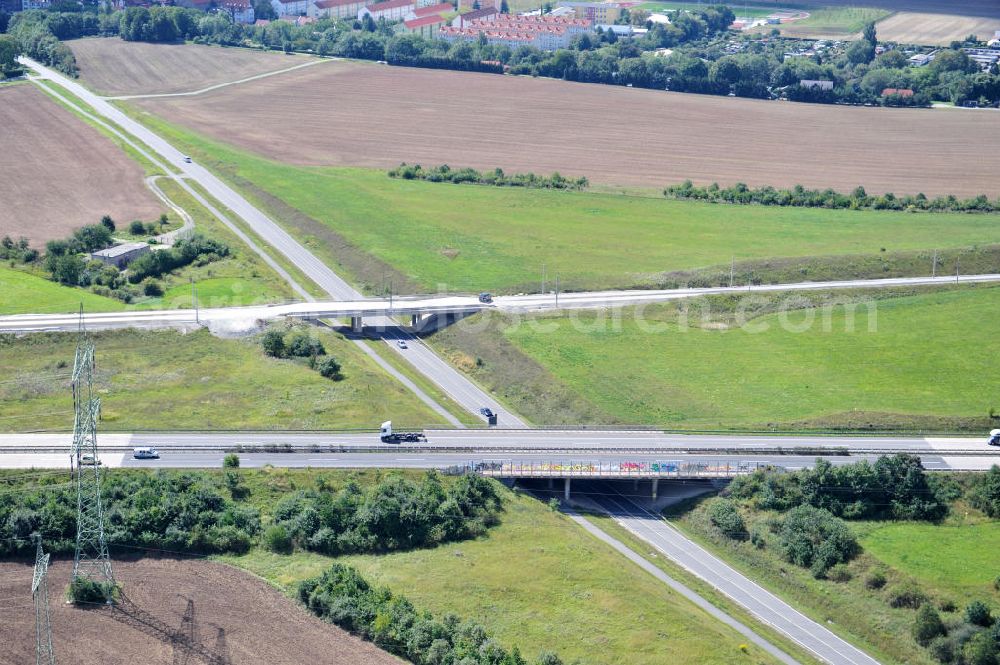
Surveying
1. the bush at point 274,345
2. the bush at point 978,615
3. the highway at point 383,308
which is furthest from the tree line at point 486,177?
the bush at point 978,615

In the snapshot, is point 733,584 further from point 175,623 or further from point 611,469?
point 175,623

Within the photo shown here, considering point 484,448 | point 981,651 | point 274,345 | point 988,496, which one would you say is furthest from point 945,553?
point 274,345

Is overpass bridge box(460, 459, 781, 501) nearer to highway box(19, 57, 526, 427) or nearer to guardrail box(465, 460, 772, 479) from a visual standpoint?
guardrail box(465, 460, 772, 479)

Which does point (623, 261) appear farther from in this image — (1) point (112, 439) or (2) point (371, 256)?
(1) point (112, 439)

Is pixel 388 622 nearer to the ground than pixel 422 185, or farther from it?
nearer to the ground

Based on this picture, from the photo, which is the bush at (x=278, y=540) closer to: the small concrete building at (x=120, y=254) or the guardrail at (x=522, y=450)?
the guardrail at (x=522, y=450)

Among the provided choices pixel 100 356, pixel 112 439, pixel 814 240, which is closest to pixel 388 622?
pixel 112 439
